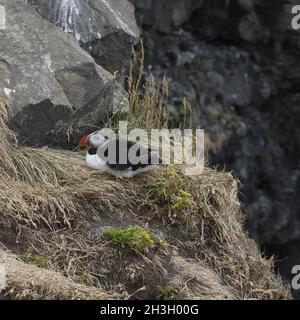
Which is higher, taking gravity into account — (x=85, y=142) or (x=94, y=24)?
(x=94, y=24)

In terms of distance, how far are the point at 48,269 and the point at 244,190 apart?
22.0 ft

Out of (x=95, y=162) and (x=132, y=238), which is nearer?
(x=132, y=238)

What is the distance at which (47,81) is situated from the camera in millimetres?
6680

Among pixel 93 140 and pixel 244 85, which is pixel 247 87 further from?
pixel 93 140

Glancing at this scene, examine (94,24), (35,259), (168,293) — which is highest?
(94,24)

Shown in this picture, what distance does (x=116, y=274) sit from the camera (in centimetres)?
576

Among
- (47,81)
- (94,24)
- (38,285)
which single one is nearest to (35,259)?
(38,285)

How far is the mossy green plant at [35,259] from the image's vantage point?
18.4 feet

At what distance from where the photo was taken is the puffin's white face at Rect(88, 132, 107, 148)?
675 centimetres

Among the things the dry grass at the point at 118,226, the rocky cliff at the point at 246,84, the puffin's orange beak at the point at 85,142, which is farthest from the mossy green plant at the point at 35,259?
the rocky cliff at the point at 246,84

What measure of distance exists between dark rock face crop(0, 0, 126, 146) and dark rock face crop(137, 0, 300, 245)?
4425 millimetres

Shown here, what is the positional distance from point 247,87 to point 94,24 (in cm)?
529

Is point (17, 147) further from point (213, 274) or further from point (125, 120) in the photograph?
point (213, 274)
